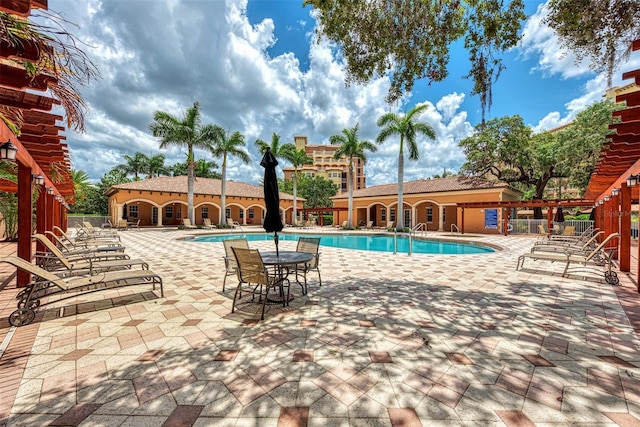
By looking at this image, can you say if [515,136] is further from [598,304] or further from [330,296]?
[330,296]

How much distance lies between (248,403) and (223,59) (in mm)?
13873

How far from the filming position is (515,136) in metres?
22.1

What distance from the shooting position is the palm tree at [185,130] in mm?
21250

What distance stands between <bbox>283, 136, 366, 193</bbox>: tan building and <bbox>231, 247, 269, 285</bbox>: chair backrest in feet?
182

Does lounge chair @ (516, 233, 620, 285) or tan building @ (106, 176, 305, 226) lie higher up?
tan building @ (106, 176, 305, 226)

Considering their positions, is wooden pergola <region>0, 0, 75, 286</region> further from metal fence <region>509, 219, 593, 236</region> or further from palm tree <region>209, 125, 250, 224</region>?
metal fence <region>509, 219, 593, 236</region>

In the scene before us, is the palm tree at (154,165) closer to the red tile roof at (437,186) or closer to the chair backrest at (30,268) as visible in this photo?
the red tile roof at (437,186)

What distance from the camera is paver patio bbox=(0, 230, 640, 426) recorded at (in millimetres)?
2102

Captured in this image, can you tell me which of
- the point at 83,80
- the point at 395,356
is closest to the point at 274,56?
the point at 83,80

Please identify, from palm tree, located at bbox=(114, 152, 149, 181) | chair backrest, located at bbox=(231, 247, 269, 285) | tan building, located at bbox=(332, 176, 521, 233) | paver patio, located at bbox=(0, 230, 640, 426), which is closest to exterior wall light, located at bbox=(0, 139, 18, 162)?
paver patio, located at bbox=(0, 230, 640, 426)

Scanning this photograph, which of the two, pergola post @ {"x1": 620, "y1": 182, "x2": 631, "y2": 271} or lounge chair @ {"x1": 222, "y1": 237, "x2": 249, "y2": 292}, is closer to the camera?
lounge chair @ {"x1": 222, "y1": 237, "x2": 249, "y2": 292}

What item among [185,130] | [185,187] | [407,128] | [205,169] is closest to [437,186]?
[407,128]

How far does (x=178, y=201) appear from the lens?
27734 mm

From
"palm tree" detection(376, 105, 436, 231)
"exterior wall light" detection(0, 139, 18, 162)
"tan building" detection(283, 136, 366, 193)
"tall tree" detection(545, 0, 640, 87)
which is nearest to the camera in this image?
"exterior wall light" detection(0, 139, 18, 162)
